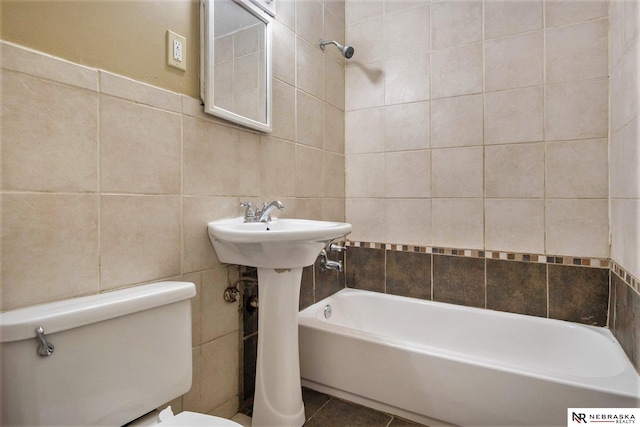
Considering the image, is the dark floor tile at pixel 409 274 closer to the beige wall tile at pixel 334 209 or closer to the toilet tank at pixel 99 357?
the beige wall tile at pixel 334 209

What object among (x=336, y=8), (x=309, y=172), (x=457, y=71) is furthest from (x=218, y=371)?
(x=336, y=8)

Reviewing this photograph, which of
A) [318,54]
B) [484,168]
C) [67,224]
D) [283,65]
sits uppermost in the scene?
[318,54]

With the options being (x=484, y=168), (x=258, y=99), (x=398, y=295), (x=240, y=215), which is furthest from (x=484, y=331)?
(x=258, y=99)

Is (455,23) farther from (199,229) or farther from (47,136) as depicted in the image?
(47,136)

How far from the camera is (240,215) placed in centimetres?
141

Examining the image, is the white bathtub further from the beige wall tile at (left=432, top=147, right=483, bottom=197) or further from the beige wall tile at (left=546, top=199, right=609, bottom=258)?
the beige wall tile at (left=432, top=147, right=483, bottom=197)

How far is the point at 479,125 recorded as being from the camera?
71.6 inches

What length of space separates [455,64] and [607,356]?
160 centimetres

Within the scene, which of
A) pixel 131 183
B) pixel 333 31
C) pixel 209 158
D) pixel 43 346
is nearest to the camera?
pixel 43 346

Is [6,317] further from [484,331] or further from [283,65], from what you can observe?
[484,331]

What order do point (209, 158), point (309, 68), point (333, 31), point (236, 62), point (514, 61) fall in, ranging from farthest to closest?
point (333, 31), point (309, 68), point (514, 61), point (236, 62), point (209, 158)

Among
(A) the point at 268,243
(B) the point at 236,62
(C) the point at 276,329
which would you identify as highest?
(B) the point at 236,62

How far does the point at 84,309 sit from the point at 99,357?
14cm

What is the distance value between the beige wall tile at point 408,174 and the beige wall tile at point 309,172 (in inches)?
17.5
